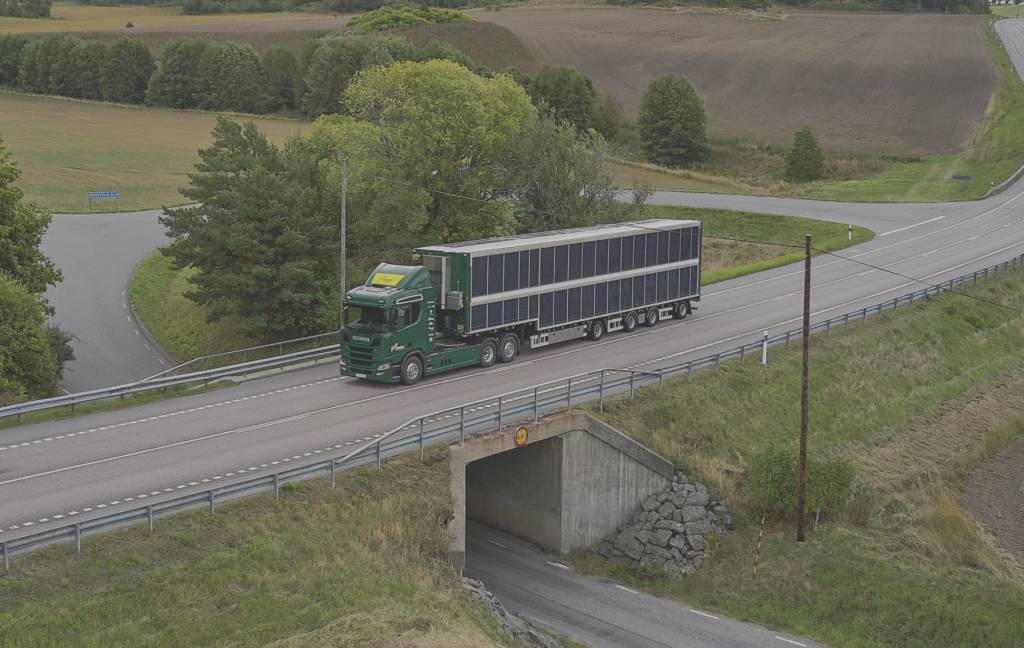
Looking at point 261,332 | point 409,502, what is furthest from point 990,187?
point 409,502

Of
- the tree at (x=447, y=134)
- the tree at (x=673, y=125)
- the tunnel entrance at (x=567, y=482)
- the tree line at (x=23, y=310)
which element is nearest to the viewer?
the tunnel entrance at (x=567, y=482)

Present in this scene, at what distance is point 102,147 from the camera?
100 meters

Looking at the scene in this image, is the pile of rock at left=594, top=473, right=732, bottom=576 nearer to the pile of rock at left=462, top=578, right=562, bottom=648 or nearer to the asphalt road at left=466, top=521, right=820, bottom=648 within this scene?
the asphalt road at left=466, top=521, right=820, bottom=648

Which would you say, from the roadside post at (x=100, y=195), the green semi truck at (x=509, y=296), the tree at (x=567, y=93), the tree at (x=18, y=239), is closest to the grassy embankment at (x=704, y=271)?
the tree at (x=18, y=239)

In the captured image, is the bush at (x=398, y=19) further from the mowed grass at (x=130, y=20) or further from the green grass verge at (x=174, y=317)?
the green grass verge at (x=174, y=317)

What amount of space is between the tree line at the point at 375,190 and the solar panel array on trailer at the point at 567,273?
33.1 feet

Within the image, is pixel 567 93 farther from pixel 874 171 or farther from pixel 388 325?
pixel 388 325

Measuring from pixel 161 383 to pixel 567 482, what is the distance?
11743 millimetres

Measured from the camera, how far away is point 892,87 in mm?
120188

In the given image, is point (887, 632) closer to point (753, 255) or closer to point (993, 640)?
point (993, 640)

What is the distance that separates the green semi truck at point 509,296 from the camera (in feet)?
110

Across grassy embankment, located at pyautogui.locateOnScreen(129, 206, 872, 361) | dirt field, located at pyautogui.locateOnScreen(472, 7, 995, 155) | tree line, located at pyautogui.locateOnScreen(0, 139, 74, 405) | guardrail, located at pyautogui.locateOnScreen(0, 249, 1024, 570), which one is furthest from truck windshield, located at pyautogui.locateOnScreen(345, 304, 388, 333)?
dirt field, located at pyautogui.locateOnScreen(472, 7, 995, 155)

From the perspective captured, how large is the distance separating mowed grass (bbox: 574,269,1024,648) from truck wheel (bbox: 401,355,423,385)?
19.4 feet

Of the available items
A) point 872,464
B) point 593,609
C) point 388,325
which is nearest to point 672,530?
point 593,609
